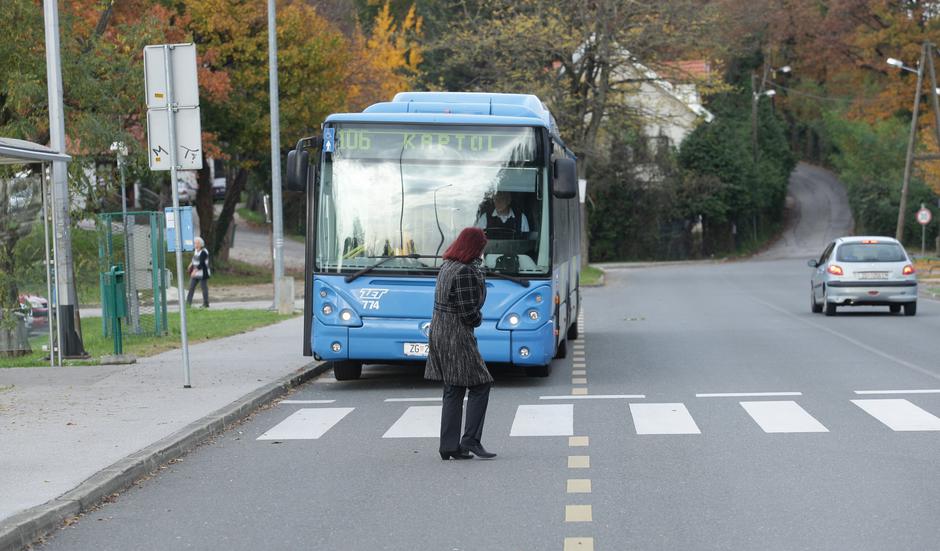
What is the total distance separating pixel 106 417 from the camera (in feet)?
40.9

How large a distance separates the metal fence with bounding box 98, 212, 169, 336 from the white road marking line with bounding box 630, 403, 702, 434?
11462 millimetres

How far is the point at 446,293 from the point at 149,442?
2629 millimetres

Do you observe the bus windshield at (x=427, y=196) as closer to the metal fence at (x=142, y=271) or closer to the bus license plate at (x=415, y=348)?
the bus license plate at (x=415, y=348)

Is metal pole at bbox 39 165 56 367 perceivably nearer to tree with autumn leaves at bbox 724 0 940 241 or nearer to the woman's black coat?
the woman's black coat

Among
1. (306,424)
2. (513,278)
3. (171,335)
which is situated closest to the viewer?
(306,424)

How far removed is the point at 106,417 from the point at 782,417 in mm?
6006

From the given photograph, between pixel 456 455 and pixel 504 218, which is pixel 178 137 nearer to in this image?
pixel 504 218

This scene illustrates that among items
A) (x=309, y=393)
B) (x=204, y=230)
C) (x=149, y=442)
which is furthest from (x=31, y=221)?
(x=204, y=230)

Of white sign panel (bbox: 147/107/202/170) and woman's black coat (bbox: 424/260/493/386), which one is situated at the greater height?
white sign panel (bbox: 147/107/202/170)

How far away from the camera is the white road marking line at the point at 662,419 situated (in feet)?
38.9

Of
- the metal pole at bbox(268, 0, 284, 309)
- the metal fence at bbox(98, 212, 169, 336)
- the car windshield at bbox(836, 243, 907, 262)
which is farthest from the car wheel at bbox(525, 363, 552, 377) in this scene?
the metal pole at bbox(268, 0, 284, 309)

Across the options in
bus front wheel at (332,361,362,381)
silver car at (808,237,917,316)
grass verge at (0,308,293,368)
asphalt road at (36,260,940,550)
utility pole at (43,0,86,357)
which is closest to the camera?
asphalt road at (36,260,940,550)

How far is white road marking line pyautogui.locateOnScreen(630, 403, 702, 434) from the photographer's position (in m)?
11.8

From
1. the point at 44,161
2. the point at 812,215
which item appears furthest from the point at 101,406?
the point at 812,215
